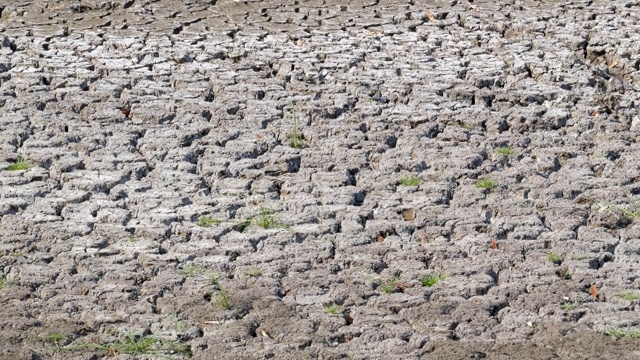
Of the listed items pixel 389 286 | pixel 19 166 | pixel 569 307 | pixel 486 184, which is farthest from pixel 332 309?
pixel 19 166

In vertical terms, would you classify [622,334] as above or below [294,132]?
below

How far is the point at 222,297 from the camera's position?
4.36 metres

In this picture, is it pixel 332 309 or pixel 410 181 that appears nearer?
pixel 332 309

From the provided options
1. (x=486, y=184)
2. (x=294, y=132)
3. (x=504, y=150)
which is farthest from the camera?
(x=294, y=132)

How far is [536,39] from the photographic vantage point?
7.12 metres

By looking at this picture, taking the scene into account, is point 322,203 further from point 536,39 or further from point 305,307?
point 536,39

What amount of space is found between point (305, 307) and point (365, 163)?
136 centimetres

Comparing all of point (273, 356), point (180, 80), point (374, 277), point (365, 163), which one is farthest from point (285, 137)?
point (273, 356)

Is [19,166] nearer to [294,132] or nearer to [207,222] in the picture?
[207,222]

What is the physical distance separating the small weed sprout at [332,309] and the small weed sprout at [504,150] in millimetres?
1628

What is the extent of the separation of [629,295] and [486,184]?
1.10m

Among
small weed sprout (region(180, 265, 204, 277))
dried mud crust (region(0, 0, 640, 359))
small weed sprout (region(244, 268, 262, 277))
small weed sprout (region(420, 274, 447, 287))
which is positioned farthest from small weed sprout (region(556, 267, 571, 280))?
small weed sprout (region(180, 265, 204, 277))

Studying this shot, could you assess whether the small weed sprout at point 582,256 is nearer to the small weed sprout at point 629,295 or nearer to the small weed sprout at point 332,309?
the small weed sprout at point 629,295

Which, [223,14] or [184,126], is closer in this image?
[184,126]
